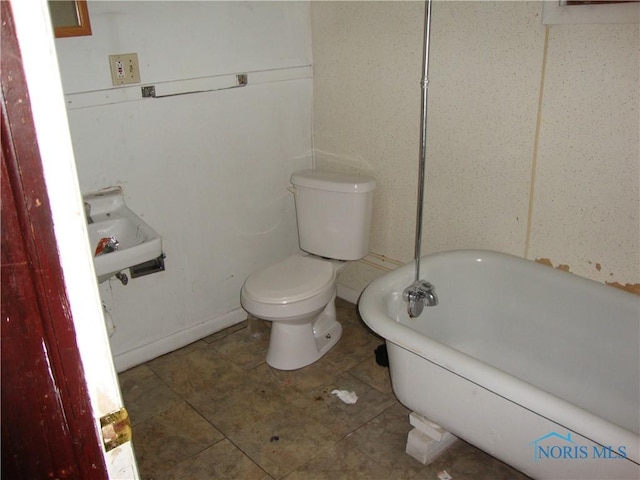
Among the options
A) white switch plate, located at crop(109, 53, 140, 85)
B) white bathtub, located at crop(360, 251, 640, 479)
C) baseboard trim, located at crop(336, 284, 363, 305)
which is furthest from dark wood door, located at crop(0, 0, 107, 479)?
baseboard trim, located at crop(336, 284, 363, 305)

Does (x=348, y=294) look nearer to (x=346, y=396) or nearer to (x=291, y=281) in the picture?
(x=291, y=281)

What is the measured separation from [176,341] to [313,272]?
80 cm

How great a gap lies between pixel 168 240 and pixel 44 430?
84.0 inches

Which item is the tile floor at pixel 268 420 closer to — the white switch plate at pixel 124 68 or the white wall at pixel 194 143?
the white wall at pixel 194 143

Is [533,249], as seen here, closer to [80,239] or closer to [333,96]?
[333,96]

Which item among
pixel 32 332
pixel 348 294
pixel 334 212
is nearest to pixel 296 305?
pixel 334 212

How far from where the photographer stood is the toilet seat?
260 centimetres

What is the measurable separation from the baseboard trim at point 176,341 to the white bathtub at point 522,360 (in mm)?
1161

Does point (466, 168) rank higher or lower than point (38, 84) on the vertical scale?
lower

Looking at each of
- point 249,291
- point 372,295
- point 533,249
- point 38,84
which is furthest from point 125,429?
point 533,249

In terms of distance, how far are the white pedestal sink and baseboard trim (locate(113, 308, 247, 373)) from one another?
0.58 metres

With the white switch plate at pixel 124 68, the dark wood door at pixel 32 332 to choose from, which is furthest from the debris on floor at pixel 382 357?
the dark wood door at pixel 32 332

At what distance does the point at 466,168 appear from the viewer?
8.42 feet

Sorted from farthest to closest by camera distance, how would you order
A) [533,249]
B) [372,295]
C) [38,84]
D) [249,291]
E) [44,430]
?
[249,291] → [533,249] → [372,295] → [44,430] → [38,84]
